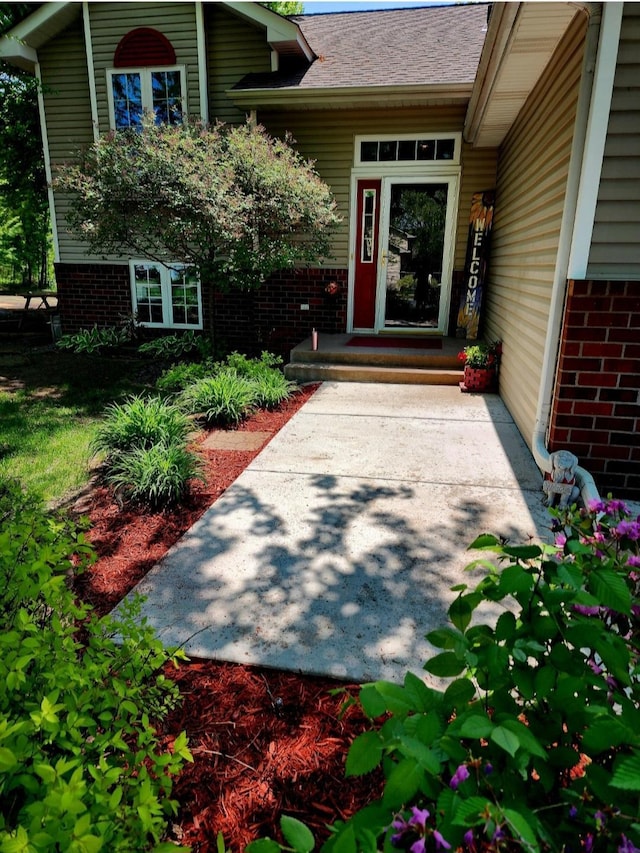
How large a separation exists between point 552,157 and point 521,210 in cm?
129

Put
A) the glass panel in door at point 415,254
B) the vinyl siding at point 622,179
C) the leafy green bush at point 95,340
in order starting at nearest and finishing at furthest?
1. the vinyl siding at point 622,179
2. the glass panel in door at point 415,254
3. the leafy green bush at point 95,340

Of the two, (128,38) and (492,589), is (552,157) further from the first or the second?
(128,38)

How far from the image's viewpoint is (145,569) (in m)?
2.96

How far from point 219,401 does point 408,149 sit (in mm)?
5205

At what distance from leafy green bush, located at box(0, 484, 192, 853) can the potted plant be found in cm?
535

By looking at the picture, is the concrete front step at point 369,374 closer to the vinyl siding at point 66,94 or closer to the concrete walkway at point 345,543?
the concrete walkway at point 345,543

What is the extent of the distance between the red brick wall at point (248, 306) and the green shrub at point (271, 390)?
1.90 m

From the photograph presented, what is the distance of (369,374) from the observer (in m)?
6.88

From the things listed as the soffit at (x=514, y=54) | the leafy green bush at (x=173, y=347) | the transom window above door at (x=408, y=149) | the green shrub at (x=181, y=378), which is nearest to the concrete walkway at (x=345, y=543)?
the green shrub at (x=181, y=378)

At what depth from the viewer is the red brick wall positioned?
8.73m

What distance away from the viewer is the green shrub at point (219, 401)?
5410 millimetres

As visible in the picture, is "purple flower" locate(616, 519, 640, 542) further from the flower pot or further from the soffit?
the flower pot

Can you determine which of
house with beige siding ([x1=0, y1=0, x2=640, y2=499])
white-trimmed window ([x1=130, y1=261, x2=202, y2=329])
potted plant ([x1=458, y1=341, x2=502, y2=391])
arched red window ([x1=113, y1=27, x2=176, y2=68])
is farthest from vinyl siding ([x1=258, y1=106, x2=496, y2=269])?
white-trimmed window ([x1=130, y1=261, x2=202, y2=329])

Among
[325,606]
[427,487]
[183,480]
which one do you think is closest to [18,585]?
[325,606]
